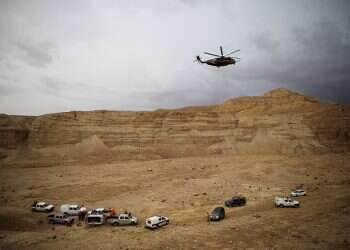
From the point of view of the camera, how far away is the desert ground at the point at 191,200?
20.8m

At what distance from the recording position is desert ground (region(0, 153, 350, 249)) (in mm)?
20828

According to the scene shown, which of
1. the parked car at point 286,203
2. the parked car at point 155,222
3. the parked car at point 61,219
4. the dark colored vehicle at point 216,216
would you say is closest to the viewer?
the parked car at point 155,222

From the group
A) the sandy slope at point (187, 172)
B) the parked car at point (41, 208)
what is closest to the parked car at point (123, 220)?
the sandy slope at point (187, 172)

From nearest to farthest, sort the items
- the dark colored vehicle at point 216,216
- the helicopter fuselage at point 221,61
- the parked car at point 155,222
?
the parked car at point 155,222 → the dark colored vehicle at point 216,216 → the helicopter fuselage at point 221,61

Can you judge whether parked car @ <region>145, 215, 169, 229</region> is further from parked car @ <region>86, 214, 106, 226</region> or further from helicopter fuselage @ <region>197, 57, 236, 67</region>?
helicopter fuselage @ <region>197, 57, 236, 67</region>

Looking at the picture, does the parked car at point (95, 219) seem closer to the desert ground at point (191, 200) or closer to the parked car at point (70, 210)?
the desert ground at point (191, 200)

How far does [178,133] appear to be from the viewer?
232ft

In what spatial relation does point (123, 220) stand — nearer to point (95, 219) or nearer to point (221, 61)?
point (95, 219)

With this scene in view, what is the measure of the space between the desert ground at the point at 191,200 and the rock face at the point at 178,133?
535 centimetres

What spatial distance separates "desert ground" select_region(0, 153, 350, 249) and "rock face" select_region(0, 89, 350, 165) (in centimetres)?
535

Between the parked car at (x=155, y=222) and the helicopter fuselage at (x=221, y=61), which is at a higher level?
the helicopter fuselage at (x=221, y=61)

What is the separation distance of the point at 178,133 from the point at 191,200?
3820 centimetres

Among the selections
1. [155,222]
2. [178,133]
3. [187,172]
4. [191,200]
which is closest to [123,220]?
[155,222]

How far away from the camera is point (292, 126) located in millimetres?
70062
